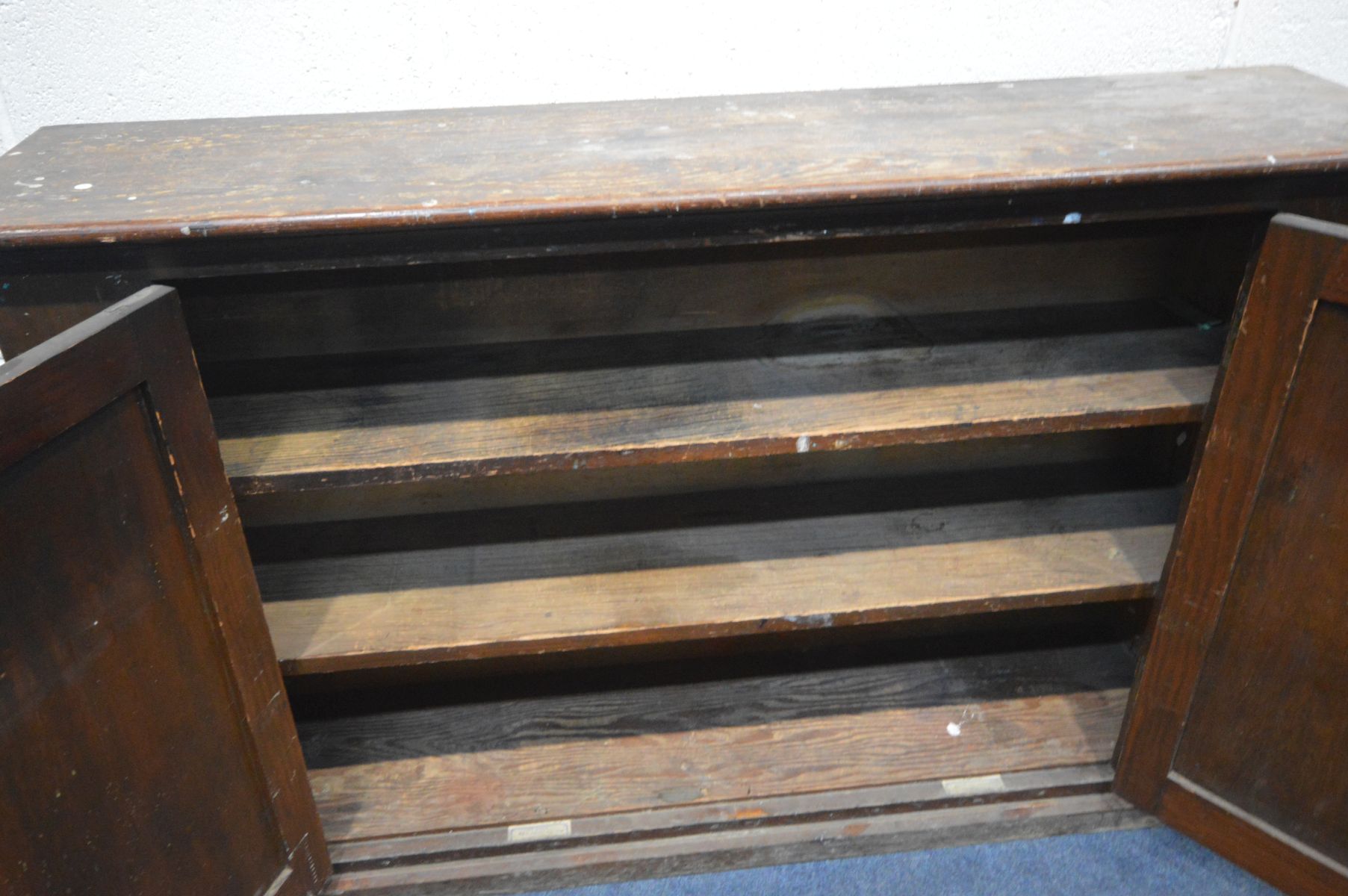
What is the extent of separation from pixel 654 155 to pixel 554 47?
16.2 inches

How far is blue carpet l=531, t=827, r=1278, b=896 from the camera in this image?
154 cm

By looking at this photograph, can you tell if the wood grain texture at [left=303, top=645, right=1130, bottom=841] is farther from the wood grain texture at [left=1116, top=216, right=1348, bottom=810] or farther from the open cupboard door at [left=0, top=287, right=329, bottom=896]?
the open cupboard door at [left=0, top=287, right=329, bottom=896]

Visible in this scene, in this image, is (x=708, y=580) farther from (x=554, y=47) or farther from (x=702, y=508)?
(x=554, y=47)

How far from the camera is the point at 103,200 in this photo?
1106mm

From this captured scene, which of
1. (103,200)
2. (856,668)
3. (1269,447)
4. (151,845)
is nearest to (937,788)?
(856,668)

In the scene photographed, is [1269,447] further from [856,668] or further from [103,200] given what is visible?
[103,200]

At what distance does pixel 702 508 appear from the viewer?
5.47 ft

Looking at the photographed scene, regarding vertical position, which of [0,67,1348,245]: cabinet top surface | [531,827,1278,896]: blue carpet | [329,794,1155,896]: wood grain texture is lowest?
[531,827,1278,896]: blue carpet

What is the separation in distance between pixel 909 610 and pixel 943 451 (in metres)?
0.37

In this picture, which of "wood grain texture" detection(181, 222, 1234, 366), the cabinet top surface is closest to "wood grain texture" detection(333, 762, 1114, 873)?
"wood grain texture" detection(181, 222, 1234, 366)

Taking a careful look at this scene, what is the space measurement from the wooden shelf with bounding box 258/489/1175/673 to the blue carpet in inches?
16.5

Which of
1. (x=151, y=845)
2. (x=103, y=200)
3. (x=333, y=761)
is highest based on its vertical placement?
(x=103, y=200)

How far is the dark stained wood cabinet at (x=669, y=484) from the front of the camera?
107 centimetres

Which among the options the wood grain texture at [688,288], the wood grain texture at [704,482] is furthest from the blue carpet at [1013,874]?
the wood grain texture at [688,288]
